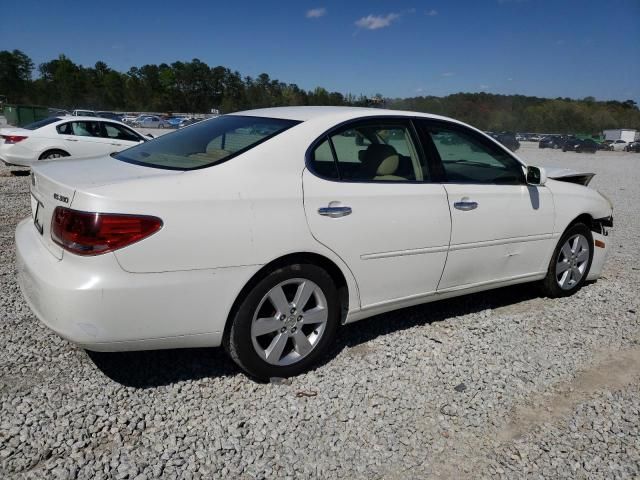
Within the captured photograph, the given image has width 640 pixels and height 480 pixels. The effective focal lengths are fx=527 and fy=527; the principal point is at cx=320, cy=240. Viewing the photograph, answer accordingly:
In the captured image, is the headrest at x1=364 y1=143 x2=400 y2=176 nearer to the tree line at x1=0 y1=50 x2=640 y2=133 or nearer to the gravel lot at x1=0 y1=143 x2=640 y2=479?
the gravel lot at x1=0 y1=143 x2=640 y2=479

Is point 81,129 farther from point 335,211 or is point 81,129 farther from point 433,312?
point 335,211

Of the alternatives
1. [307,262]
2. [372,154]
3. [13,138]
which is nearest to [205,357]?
[307,262]

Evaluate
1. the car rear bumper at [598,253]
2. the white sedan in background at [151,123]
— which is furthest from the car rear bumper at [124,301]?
the white sedan in background at [151,123]

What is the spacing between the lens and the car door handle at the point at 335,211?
3018mm

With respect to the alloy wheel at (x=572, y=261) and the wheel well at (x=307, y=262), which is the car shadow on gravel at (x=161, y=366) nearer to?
the wheel well at (x=307, y=262)

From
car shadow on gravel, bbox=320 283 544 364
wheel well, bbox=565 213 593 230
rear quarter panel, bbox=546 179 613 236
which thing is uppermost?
rear quarter panel, bbox=546 179 613 236

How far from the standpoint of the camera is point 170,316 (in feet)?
8.67

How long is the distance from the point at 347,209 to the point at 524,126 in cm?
8631

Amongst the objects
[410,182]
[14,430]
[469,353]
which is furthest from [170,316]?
[469,353]

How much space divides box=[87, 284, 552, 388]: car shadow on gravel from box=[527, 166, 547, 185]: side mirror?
1.10m

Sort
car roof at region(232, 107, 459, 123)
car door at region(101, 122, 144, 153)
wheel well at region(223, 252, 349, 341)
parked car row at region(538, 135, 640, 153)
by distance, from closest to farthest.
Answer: wheel well at region(223, 252, 349, 341) < car roof at region(232, 107, 459, 123) < car door at region(101, 122, 144, 153) < parked car row at region(538, 135, 640, 153)

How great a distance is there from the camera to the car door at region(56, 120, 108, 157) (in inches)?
440

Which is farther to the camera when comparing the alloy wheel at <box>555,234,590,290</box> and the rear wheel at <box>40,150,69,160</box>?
the rear wheel at <box>40,150,69,160</box>

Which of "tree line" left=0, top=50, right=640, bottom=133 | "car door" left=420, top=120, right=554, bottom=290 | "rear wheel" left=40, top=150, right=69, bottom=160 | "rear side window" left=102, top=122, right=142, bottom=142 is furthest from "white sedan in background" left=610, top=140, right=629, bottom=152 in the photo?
"car door" left=420, top=120, right=554, bottom=290
